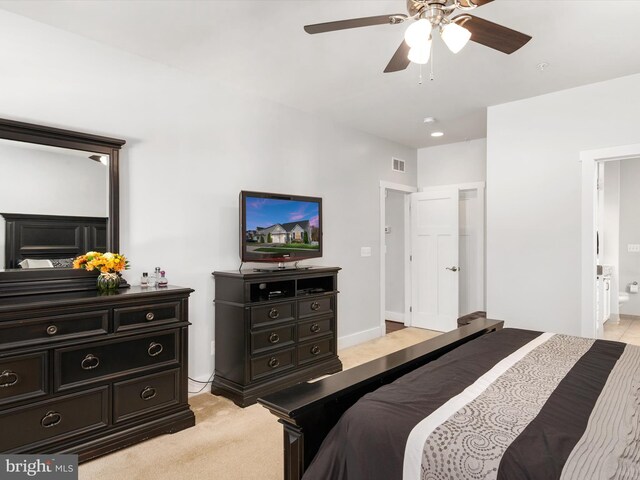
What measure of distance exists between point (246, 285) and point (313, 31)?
1.92 m

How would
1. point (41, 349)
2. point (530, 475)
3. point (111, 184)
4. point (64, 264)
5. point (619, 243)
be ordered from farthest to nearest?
1. point (619, 243)
2. point (111, 184)
3. point (64, 264)
4. point (41, 349)
5. point (530, 475)

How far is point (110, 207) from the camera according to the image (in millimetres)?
2855

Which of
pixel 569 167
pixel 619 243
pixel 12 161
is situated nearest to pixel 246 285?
pixel 12 161

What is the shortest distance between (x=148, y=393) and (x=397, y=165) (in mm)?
4277

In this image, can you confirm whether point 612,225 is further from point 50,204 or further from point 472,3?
point 50,204

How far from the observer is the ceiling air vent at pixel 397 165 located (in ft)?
18.2

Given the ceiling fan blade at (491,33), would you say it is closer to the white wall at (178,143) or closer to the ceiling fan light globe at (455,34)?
the ceiling fan light globe at (455,34)

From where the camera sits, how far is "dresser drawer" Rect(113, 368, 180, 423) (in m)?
2.44

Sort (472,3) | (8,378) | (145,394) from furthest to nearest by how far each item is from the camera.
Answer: (145,394)
(8,378)
(472,3)

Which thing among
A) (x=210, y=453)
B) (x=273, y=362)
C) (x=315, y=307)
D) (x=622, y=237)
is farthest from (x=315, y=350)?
(x=622, y=237)

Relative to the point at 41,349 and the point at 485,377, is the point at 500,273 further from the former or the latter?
the point at 41,349

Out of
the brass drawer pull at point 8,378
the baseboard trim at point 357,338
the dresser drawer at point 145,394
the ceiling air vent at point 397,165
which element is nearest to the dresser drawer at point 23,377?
the brass drawer pull at point 8,378

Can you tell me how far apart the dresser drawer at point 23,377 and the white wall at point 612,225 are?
692 cm

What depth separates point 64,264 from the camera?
8.68ft
